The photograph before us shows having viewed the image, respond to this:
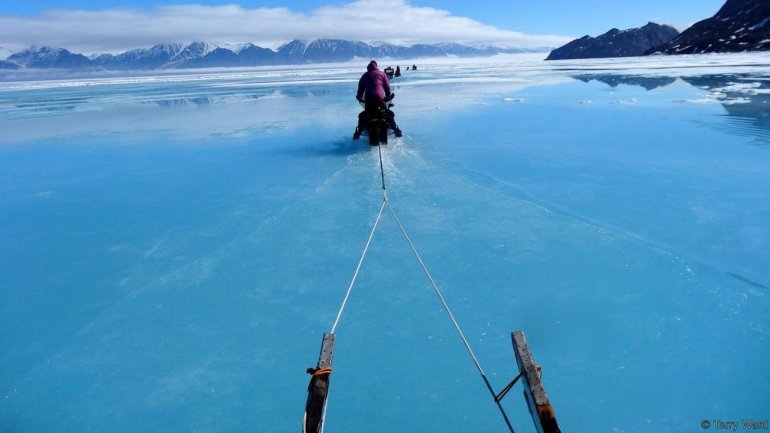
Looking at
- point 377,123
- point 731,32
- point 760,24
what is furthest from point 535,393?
point 760,24

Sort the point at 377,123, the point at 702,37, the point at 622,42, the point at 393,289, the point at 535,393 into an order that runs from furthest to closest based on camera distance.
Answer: the point at 622,42
the point at 702,37
the point at 377,123
the point at 393,289
the point at 535,393

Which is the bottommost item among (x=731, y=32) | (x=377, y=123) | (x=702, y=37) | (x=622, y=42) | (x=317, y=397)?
(x=317, y=397)

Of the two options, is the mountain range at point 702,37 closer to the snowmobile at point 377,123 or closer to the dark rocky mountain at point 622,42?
the dark rocky mountain at point 622,42

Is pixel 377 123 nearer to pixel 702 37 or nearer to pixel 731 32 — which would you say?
pixel 731 32

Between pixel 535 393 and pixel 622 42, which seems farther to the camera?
pixel 622 42

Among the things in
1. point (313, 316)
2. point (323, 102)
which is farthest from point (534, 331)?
point (323, 102)

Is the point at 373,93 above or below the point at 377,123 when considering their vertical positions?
above

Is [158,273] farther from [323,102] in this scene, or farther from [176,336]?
[323,102]
